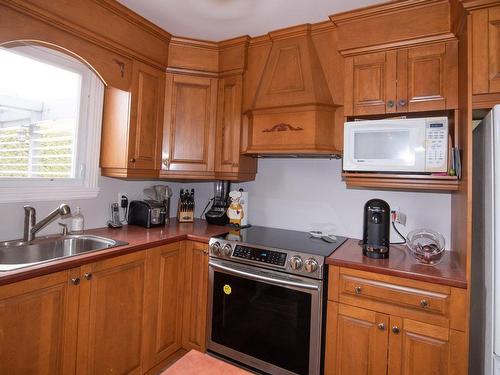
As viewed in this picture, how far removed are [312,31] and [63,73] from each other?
1743mm

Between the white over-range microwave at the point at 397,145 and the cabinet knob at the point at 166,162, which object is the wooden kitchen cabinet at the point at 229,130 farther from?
the white over-range microwave at the point at 397,145

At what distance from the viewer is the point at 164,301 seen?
1962mm

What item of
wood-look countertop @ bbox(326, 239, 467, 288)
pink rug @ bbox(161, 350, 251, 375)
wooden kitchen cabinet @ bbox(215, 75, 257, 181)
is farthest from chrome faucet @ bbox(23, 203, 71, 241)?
wood-look countertop @ bbox(326, 239, 467, 288)

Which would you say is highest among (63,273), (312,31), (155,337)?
(312,31)

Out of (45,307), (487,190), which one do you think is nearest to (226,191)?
(45,307)

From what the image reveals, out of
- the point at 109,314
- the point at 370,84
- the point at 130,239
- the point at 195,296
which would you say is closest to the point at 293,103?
the point at 370,84

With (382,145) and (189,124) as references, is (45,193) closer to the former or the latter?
(189,124)

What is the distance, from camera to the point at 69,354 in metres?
1.42

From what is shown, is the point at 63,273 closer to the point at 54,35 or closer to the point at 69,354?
the point at 69,354

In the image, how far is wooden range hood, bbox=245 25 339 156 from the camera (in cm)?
197

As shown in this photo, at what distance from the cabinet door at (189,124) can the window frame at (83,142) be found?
0.48 metres

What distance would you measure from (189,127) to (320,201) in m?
1.21

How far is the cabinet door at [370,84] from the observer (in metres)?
1.76

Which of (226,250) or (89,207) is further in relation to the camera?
(89,207)
